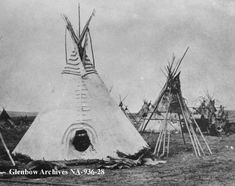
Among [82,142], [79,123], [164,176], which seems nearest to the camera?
[164,176]

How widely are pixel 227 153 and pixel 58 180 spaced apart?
7.66 meters

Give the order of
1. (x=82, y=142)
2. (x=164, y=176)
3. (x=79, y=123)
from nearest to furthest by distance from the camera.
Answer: (x=164, y=176) < (x=79, y=123) < (x=82, y=142)

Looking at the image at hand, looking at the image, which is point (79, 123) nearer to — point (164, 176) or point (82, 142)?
point (82, 142)

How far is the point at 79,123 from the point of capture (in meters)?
11.1

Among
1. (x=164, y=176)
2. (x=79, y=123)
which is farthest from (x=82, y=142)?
(x=164, y=176)

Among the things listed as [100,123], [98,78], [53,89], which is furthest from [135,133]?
[53,89]

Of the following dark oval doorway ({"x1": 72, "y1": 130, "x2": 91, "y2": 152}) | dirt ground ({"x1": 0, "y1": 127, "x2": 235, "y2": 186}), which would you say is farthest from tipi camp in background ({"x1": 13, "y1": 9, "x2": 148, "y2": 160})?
dirt ground ({"x1": 0, "y1": 127, "x2": 235, "y2": 186})

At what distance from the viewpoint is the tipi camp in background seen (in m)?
11.0

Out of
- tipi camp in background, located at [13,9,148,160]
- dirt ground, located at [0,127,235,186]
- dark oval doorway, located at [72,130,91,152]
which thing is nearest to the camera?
dirt ground, located at [0,127,235,186]

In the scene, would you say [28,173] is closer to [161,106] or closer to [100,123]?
[100,123]

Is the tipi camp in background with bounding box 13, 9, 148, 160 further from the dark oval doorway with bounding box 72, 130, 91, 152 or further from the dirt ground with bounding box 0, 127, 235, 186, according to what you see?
the dirt ground with bounding box 0, 127, 235, 186

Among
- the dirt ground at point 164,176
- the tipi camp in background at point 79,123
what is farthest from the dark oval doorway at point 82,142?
the dirt ground at point 164,176

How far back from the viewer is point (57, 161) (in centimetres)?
1059

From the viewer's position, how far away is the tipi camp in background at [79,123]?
1096cm
